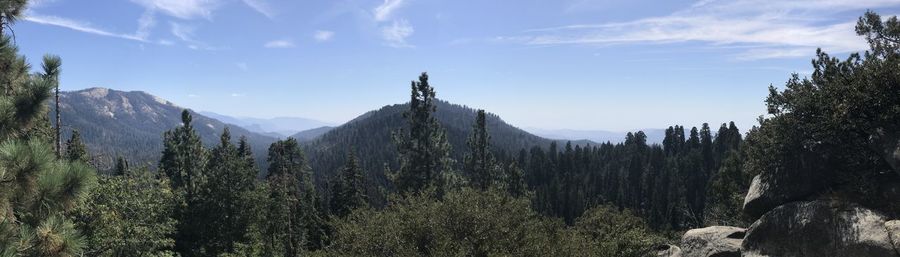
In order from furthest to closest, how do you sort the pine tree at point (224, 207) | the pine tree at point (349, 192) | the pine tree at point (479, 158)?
1. the pine tree at point (349, 192)
2. the pine tree at point (479, 158)
3. the pine tree at point (224, 207)

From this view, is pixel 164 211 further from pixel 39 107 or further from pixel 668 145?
pixel 668 145

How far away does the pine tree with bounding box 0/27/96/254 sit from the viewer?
6.55 m

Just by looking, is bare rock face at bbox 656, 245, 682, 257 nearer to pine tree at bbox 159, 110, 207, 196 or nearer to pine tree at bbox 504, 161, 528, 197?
pine tree at bbox 504, 161, 528, 197

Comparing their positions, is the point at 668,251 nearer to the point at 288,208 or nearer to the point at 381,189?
the point at 381,189

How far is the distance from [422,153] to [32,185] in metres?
27.9

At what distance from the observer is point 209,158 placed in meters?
46.2

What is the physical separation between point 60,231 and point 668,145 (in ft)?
515

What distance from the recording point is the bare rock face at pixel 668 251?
21.2 meters

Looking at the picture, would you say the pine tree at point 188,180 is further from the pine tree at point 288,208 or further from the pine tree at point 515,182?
the pine tree at point 515,182

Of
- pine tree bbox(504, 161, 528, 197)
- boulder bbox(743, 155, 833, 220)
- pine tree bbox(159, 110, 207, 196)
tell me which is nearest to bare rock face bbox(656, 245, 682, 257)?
boulder bbox(743, 155, 833, 220)

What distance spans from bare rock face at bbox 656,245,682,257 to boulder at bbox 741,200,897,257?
511 cm

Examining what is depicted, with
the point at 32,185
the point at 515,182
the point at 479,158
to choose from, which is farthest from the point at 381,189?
the point at 32,185

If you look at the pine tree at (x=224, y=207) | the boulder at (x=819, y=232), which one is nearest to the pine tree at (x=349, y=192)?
the pine tree at (x=224, y=207)

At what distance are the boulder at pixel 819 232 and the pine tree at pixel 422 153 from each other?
2136 cm
